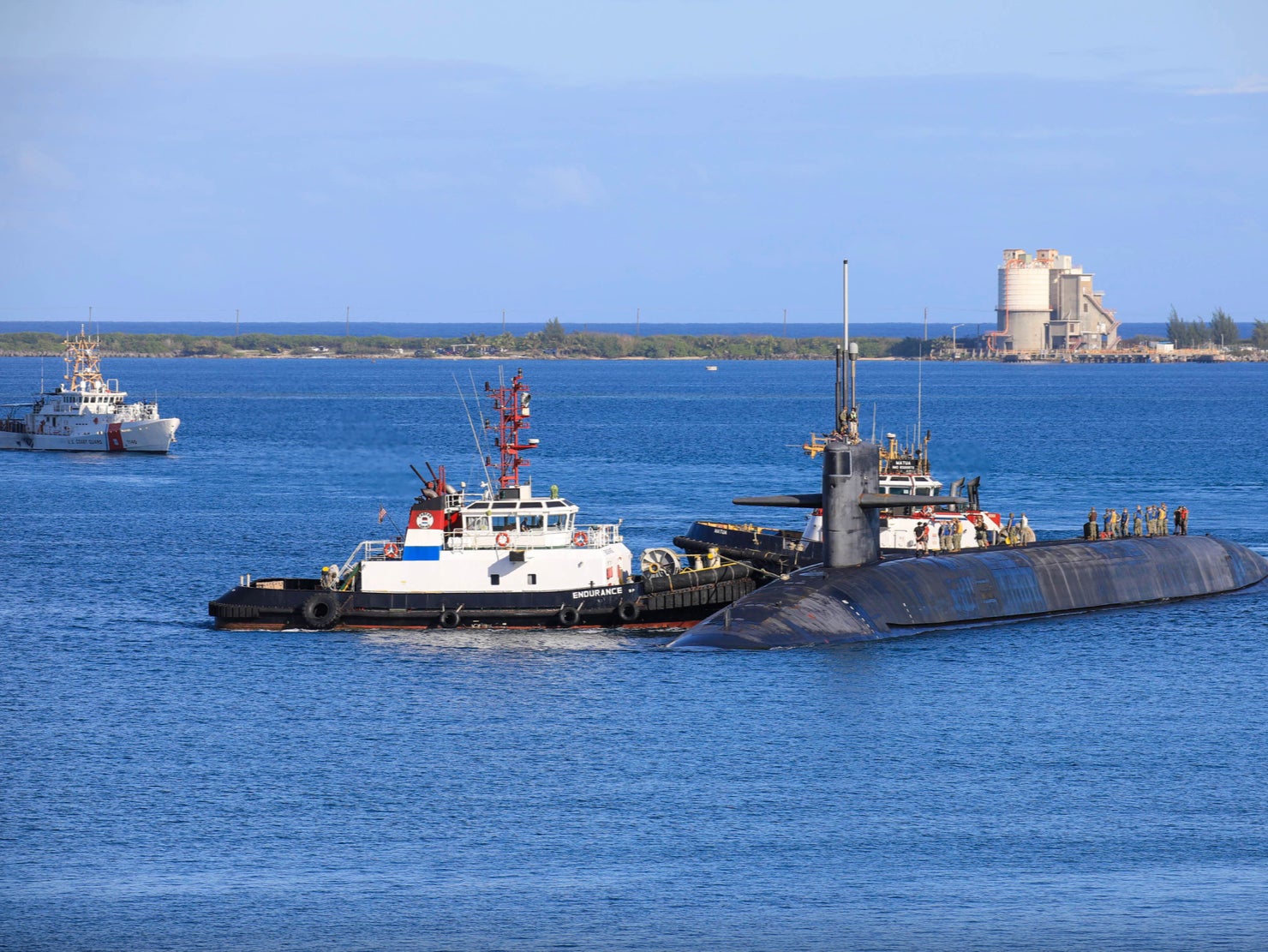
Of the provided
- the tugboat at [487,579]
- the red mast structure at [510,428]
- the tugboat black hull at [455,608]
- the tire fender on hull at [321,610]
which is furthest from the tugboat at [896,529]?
the tire fender on hull at [321,610]

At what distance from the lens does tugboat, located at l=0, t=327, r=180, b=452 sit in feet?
395

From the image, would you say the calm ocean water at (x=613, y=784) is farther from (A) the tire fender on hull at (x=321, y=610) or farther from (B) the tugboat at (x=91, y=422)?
(B) the tugboat at (x=91, y=422)

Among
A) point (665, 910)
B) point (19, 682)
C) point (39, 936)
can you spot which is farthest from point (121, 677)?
point (665, 910)

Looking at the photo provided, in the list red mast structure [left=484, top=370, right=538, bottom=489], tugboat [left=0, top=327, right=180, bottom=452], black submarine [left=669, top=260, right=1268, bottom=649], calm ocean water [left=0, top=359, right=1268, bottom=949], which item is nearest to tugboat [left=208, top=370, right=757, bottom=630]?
red mast structure [left=484, top=370, right=538, bottom=489]

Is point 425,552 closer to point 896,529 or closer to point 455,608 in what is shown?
point 455,608

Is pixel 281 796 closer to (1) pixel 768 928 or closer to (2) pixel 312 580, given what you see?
(1) pixel 768 928

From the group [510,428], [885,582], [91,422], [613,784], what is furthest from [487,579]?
[91,422]

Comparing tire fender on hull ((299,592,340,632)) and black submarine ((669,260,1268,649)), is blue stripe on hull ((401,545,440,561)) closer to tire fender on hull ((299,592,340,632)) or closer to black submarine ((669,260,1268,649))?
tire fender on hull ((299,592,340,632))

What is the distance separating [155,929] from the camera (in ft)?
92.9

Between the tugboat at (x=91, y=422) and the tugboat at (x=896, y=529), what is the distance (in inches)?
2647

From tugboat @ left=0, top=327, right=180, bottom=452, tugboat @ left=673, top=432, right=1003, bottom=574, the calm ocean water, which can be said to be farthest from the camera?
tugboat @ left=0, top=327, right=180, bottom=452

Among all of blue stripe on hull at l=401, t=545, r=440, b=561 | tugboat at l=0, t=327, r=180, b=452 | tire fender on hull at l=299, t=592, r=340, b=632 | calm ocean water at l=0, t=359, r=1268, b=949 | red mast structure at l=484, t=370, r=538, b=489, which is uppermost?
tugboat at l=0, t=327, r=180, b=452

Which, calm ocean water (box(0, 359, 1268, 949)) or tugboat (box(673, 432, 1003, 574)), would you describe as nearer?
calm ocean water (box(0, 359, 1268, 949))

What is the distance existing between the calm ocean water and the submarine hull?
3.06 ft
